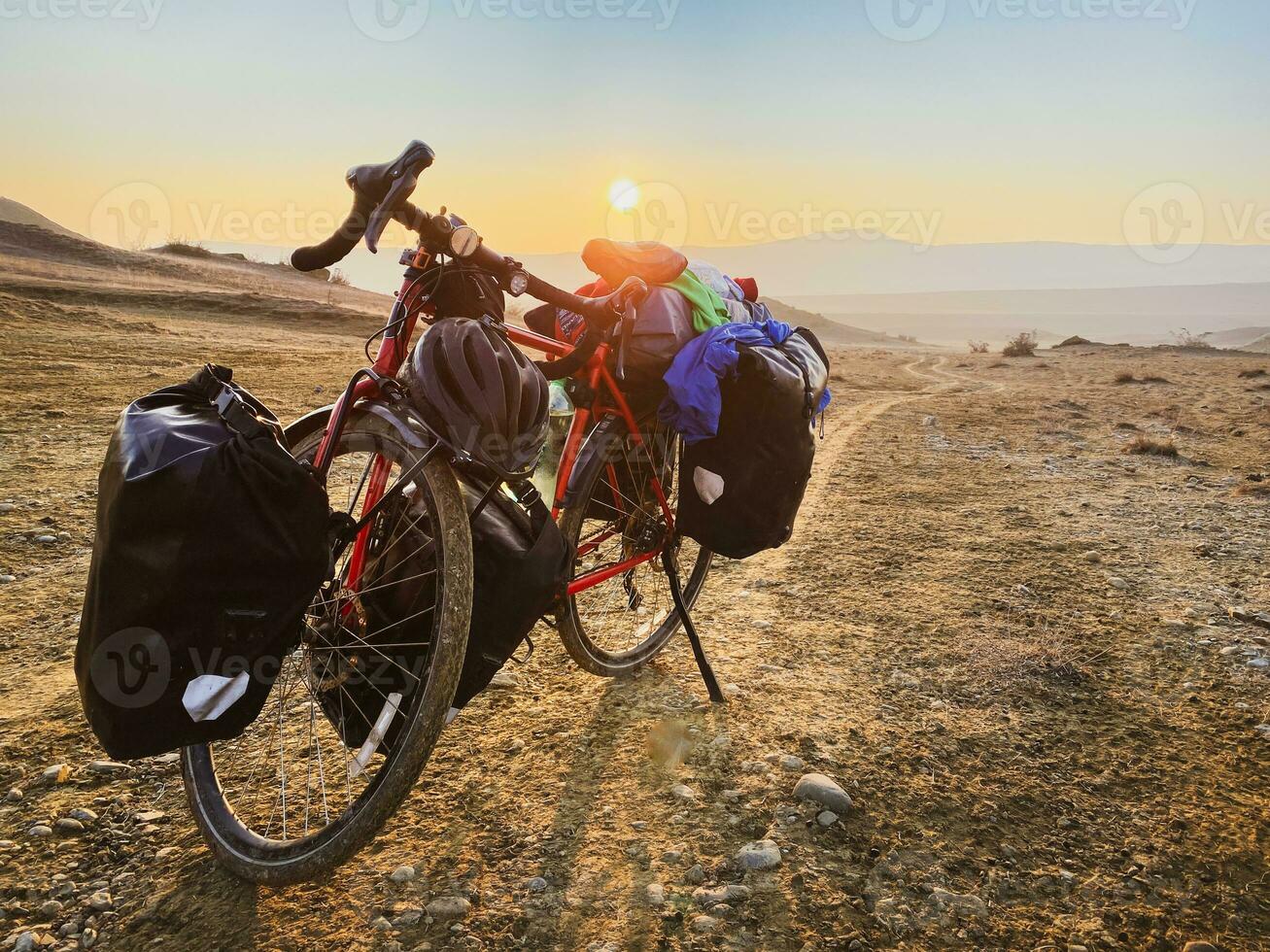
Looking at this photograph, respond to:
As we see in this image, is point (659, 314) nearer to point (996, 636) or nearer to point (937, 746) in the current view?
point (937, 746)

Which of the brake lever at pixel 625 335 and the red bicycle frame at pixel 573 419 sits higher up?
the brake lever at pixel 625 335

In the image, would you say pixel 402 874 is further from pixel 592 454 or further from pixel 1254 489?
pixel 1254 489

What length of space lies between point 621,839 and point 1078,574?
3.41m

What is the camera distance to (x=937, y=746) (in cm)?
284

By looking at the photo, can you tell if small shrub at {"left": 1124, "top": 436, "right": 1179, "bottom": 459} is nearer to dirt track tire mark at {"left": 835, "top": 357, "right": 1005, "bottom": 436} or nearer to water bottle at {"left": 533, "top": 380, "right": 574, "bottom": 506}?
dirt track tire mark at {"left": 835, "top": 357, "right": 1005, "bottom": 436}

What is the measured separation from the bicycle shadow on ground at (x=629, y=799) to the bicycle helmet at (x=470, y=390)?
3.82 feet

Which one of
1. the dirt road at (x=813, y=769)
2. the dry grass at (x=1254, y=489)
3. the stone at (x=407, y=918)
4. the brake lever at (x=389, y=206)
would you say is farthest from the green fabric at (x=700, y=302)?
the dry grass at (x=1254, y=489)

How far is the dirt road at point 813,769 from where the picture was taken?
6.77ft

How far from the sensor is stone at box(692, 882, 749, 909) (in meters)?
2.13

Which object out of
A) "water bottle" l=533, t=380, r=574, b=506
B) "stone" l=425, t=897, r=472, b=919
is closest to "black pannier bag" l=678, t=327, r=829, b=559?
"water bottle" l=533, t=380, r=574, b=506

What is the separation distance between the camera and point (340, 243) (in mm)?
2109

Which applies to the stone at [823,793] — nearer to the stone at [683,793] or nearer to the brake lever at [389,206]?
the stone at [683,793]

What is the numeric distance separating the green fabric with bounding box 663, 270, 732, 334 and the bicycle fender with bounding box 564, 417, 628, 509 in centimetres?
50

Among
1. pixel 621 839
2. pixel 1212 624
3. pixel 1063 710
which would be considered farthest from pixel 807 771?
pixel 1212 624
